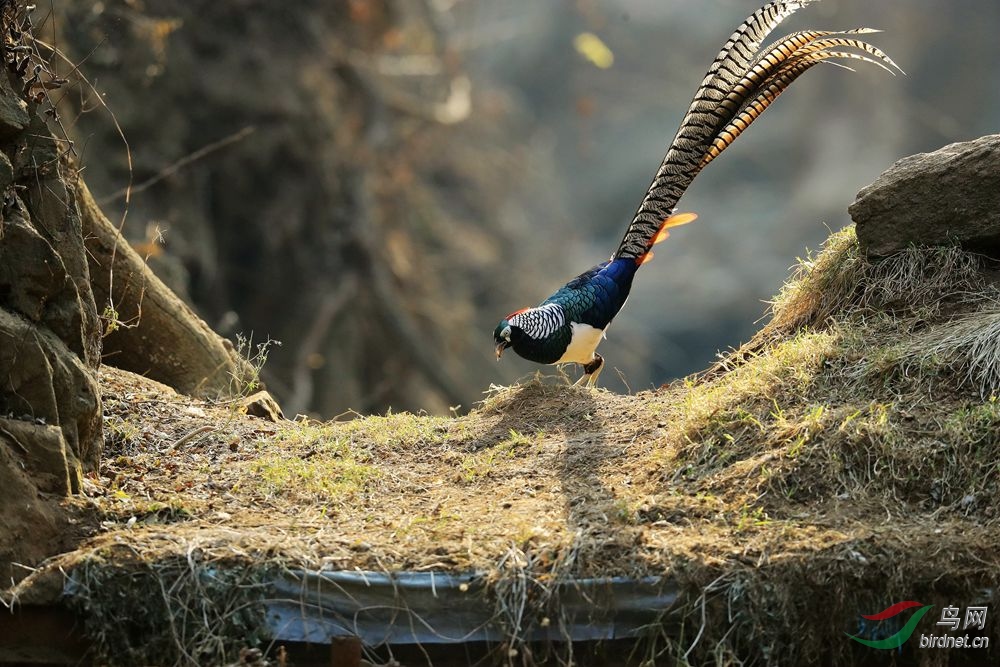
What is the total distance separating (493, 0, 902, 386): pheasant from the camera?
5.10 m

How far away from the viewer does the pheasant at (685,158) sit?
5098 millimetres

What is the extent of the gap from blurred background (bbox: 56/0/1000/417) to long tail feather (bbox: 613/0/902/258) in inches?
46.9

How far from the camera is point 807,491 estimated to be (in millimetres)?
3844

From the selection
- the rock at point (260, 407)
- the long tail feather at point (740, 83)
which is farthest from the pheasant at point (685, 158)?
the rock at point (260, 407)

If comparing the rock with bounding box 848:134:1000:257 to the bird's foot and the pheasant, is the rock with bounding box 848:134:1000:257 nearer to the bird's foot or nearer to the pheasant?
the pheasant

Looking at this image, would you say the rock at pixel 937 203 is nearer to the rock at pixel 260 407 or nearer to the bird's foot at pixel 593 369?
the bird's foot at pixel 593 369

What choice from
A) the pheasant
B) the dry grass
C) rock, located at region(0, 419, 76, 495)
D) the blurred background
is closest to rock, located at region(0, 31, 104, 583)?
rock, located at region(0, 419, 76, 495)

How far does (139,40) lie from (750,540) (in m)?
7.29

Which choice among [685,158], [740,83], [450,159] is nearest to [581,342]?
[685,158]

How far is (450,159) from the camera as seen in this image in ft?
54.8

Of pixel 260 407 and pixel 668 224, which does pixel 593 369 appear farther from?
pixel 260 407

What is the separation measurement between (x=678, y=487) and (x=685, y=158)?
2.09m

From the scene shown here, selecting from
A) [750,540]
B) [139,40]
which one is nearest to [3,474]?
[750,540]

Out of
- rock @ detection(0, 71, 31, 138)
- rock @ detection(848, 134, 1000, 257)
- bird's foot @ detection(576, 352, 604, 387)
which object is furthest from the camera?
bird's foot @ detection(576, 352, 604, 387)
